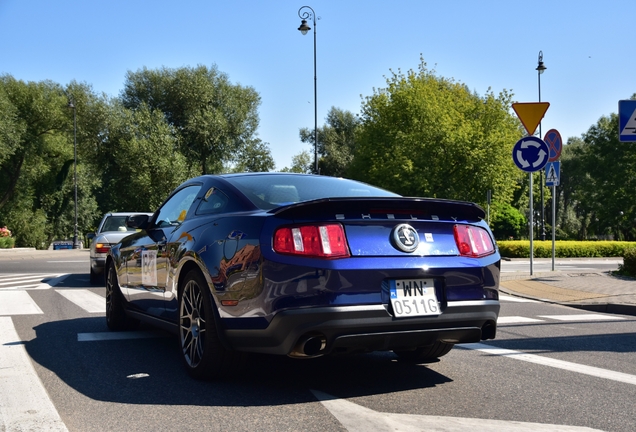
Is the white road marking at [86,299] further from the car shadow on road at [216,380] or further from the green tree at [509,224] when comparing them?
the green tree at [509,224]

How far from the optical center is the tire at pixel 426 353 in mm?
5422

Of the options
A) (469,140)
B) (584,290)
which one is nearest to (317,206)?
(584,290)

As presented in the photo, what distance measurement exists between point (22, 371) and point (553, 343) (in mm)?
4704

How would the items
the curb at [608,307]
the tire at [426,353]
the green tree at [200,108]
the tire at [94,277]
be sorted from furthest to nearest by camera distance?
the green tree at [200,108] < the tire at [94,277] < the curb at [608,307] < the tire at [426,353]

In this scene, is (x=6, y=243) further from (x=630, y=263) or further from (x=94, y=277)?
(x=630, y=263)

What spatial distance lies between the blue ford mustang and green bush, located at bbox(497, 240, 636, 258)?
25228 mm

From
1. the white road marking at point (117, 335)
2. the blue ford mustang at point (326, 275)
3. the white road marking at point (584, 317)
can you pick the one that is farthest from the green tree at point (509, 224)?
the blue ford mustang at point (326, 275)

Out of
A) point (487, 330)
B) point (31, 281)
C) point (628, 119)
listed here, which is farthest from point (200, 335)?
point (31, 281)

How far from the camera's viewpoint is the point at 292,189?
521 centimetres

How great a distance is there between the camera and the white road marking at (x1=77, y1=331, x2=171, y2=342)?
6.85m

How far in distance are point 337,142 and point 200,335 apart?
2862 inches

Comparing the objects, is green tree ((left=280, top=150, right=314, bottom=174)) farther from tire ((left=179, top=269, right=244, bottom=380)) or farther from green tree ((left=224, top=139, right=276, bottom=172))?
tire ((left=179, top=269, right=244, bottom=380))

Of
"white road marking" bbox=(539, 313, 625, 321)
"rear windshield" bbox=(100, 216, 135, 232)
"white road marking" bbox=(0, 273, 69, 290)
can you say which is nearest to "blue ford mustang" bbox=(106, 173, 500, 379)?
"white road marking" bbox=(539, 313, 625, 321)

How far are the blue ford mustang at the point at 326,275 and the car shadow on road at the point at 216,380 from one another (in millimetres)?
235
